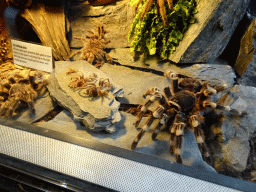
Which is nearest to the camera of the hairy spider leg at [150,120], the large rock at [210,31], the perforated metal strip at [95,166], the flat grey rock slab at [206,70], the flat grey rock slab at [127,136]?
the perforated metal strip at [95,166]

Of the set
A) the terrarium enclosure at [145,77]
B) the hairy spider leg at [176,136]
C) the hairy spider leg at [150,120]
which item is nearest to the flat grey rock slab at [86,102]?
the terrarium enclosure at [145,77]

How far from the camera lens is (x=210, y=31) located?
2236mm

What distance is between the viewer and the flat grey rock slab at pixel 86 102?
5.85ft

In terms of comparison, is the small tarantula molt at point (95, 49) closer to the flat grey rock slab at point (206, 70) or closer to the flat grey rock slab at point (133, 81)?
the flat grey rock slab at point (133, 81)

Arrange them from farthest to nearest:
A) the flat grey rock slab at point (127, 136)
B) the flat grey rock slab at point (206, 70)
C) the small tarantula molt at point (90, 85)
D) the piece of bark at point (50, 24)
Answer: the piece of bark at point (50, 24) → the flat grey rock slab at point (206, 70) → the small tarantula molt at point (90, 85) → the flat grey rock slab at point (127, 136)

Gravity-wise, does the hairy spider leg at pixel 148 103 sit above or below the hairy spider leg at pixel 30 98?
above

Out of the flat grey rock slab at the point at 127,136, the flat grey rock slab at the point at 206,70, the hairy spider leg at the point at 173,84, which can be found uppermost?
the flat grey rock slab at the point at 206,70

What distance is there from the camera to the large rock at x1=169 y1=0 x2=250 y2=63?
2.12 m

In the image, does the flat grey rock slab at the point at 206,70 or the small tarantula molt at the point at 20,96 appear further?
the flat grey rock slab at the point at 206,70

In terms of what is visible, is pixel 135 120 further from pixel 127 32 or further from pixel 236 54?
pixel 236 54

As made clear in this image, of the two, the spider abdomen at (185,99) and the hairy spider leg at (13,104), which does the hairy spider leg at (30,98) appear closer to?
the hairy spider leg at (13,104)

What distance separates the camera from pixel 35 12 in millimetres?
2463

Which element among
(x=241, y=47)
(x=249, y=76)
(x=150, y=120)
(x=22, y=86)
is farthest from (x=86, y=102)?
(x=241, y=47)

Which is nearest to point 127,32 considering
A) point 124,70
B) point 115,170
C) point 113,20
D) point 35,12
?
point 113,20
